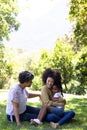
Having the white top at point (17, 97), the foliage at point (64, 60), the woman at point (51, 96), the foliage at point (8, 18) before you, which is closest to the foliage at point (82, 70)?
the foliage at point (64, 60)

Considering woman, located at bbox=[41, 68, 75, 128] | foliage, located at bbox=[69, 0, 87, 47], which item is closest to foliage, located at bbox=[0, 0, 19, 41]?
foliage, located at bbox=[69, 0, 87, 47]

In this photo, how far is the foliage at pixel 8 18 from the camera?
Result: 88.0 ft

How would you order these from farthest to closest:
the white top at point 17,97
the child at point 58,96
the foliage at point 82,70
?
the foliage at point 82,70, the child at point 58,96, the white top at point 17,97

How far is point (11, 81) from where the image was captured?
41812mm

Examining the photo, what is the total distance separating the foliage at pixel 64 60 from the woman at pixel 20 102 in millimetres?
22629

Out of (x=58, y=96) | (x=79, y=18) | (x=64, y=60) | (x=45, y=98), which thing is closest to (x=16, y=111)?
(x=45, y=98)

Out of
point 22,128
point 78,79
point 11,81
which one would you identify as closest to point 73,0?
point 22,128

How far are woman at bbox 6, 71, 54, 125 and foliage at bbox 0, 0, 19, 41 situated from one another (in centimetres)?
1807

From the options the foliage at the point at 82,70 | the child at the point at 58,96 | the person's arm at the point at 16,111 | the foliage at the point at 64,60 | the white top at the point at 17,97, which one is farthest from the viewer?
the foliage at the point at 64,60

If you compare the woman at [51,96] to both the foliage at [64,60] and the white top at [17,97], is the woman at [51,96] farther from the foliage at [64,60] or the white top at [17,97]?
the foliage at [64,60]

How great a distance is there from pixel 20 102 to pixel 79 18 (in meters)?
9.08

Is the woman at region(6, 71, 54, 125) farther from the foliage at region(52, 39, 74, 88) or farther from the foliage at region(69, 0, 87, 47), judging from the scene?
the foliage at region(52, 39, 74, 88)

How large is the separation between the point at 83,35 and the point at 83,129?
1017cm

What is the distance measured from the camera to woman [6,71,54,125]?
26.9ft
